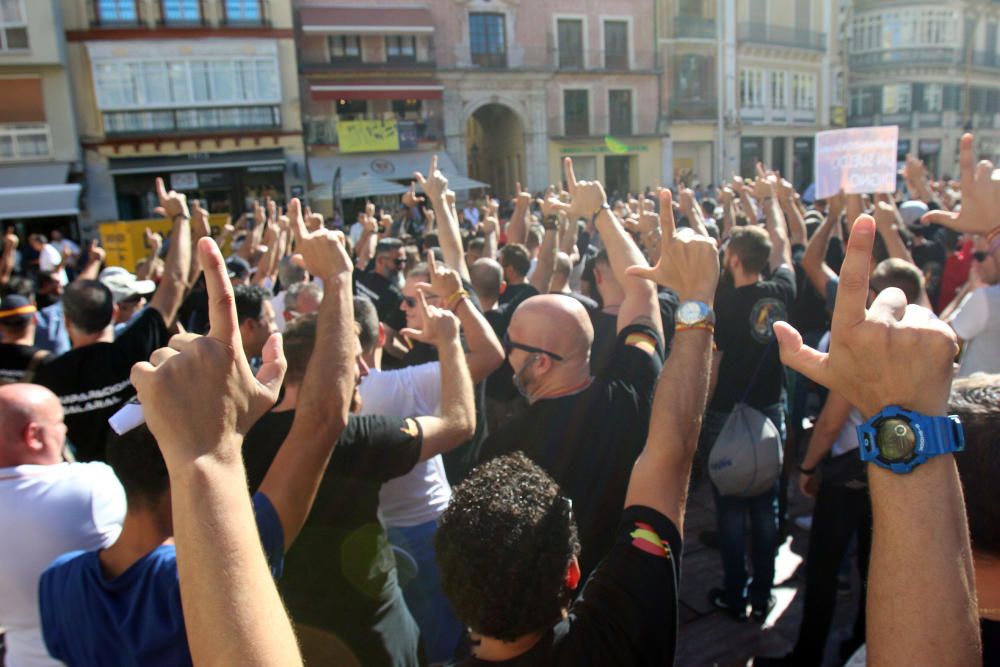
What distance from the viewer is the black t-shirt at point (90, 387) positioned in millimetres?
3168

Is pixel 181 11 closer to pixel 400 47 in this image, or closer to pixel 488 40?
pixel 400 47

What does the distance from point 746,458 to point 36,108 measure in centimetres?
2577

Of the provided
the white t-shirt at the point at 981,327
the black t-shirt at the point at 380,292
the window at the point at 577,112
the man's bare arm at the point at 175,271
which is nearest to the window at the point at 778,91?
the window at the point at 577,112

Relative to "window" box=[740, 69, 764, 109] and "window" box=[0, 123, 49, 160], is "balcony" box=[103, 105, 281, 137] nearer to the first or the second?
"window" box=[0, 123, 49, 160]

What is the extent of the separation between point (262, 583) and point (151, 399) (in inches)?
12.6

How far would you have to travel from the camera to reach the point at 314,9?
2483 cm

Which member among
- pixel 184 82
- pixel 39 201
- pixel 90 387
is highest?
pixel 184 82

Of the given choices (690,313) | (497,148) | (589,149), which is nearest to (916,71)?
(589,149)

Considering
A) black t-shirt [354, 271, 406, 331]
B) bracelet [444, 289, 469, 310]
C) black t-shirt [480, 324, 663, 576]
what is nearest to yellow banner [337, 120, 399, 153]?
black t-shirt [354, 271, 406, 331]

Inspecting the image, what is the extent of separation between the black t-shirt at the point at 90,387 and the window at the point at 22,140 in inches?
918

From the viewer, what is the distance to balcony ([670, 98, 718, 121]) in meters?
30.8

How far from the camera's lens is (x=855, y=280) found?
43.7 inches

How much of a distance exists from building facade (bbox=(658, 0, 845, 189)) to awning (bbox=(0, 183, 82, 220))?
21926mm

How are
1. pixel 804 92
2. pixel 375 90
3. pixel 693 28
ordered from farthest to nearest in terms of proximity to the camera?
pixel 804 92
pixel 693 28
pixel 375 90
